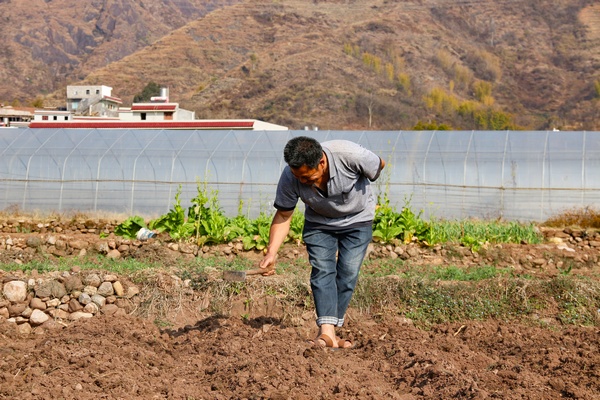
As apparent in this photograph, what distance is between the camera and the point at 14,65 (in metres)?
100

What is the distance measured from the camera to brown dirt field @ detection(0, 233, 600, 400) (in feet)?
13.1

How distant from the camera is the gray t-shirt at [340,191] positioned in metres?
4.89

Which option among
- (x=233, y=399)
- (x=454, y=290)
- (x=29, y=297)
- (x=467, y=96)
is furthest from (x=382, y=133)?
(x=467, y=96)

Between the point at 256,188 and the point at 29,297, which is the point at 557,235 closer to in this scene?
the point at 256,188

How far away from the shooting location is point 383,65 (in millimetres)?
71000

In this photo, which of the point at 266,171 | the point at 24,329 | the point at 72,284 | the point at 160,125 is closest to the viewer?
the point at 24,329

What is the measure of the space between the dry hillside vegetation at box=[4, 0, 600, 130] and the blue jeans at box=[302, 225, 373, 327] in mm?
49051

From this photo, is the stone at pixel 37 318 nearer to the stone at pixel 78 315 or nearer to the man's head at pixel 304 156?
the stone at pixel 78 315

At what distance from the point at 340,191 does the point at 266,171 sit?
36.0 feet

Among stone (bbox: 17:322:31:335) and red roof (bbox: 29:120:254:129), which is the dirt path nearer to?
stone (bbox: 17:322:31:335)

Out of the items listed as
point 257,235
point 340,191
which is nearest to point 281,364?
point 340,191

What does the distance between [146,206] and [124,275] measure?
8799mm

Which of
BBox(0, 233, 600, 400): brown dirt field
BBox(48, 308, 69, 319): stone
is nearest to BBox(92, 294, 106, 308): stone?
BBox(48, 308, 69, 319): stone

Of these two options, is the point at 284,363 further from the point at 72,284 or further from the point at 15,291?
the point at 15,291
